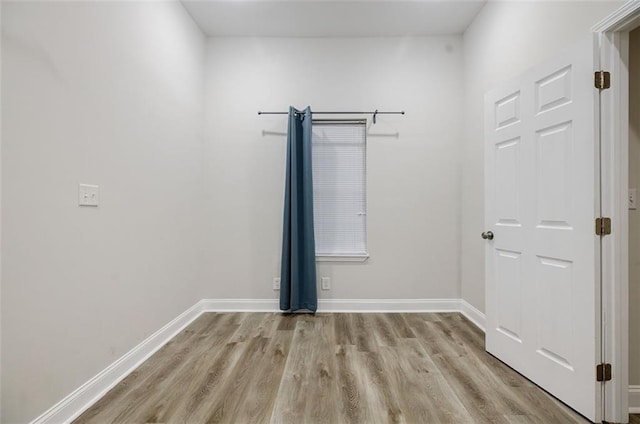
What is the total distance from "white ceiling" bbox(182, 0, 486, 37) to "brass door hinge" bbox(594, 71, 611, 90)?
5.67 feet

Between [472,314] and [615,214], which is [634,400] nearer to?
[615,214]

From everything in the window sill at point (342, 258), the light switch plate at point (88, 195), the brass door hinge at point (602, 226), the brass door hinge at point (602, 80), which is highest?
the brass door hinge at point (602, 80)

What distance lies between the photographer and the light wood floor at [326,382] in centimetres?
162

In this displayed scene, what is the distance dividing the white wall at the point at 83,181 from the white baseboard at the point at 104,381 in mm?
50

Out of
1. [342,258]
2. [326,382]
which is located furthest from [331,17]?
[326,382]

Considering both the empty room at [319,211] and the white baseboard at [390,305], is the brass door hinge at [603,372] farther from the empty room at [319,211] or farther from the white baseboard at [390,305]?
the white baseboard at [390,305]

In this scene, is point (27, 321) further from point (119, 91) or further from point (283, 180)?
point (283, 180)

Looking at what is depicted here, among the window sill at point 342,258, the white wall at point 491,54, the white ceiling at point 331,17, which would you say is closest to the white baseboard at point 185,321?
the white wall at point 491,54

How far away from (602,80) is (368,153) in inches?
77.8

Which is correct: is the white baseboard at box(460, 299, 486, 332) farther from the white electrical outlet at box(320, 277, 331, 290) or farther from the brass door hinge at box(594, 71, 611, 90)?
the brass door hinge at box(594, 71, 611, 90)

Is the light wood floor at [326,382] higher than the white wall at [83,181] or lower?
lower

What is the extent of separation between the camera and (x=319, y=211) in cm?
337

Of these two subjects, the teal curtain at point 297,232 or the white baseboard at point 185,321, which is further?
the teal curtain at point 297,232

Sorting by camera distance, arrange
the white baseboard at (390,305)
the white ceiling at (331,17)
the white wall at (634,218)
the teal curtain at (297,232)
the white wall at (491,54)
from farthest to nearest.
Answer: the white baseboard at (390,305) → the teal curtain at (297,232) → the white ceiling at (331,17) → the white wall at (491,54) → the white wall at (634,218)
